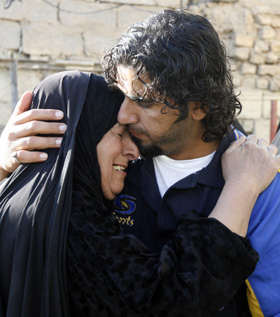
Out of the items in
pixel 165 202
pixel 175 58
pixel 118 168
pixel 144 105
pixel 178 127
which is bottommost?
pixel 165 202

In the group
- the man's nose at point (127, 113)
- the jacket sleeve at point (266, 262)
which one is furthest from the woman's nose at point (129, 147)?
the jacket sleeve at point (266, 262)

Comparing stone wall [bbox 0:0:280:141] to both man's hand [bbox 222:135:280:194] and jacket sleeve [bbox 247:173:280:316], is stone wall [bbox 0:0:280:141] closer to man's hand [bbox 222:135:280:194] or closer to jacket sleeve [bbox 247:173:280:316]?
man's hand [bbox 222:135:280:194]

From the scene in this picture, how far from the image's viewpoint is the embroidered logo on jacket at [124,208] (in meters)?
2.12

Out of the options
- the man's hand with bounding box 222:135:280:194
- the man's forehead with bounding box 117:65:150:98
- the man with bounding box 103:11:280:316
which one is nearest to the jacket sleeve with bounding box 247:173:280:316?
the man with bounding box 103:11:280:316

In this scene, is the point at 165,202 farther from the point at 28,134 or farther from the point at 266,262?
the point at 28,134

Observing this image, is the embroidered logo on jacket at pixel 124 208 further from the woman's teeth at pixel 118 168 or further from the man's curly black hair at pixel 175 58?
the man's curly black hair at pixel 175 58

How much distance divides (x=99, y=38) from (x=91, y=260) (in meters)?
4.22

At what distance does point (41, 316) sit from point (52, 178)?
0.53 m

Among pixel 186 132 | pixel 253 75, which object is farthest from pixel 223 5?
pixel 186 132

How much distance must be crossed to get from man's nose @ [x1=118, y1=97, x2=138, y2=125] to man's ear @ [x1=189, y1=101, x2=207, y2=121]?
0.30 metres

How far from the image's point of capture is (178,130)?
2025 millimetres

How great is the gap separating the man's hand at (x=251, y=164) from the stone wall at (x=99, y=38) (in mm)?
3134

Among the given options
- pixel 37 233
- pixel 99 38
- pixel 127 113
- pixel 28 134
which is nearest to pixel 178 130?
pixel 127 113

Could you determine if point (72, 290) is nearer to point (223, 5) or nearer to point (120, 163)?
point (120, 163)
